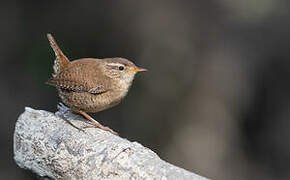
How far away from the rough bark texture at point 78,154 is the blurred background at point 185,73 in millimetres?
3005

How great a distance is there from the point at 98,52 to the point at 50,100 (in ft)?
3.25

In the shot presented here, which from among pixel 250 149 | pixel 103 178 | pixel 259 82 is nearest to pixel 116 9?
pixel 259 82

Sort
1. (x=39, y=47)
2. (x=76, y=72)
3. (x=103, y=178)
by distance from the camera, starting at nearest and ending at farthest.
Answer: (x=103, y=178) < (x=76, y=72) < (x=39, y=47)

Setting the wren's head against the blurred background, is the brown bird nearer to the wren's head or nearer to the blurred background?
the wren's head

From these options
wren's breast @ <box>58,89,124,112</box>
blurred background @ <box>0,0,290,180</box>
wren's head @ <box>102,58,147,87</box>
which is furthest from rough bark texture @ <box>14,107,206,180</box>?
blurred background @ <box>0,0,290,180</box>

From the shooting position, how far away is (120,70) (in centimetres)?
369

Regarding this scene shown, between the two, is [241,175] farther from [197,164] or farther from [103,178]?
[103,178]

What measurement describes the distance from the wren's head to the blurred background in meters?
2.52

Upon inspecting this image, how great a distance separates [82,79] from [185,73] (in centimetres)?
301

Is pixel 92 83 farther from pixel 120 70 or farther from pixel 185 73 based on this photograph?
pixel 185 73

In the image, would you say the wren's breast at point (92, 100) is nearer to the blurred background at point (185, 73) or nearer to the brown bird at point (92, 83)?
the brown bird at point (92, 83)

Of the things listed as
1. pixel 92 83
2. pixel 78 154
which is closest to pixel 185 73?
pixel 92 83

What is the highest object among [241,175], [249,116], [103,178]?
[103,178]

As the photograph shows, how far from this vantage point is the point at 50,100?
6.61 m
